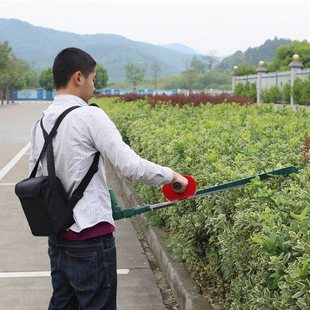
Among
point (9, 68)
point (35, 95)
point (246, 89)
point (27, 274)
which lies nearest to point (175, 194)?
point (27, 274)

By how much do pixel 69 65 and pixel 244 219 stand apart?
1.11 meters

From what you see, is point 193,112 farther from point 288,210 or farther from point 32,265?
point 288,210

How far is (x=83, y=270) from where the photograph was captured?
2621 millimetres

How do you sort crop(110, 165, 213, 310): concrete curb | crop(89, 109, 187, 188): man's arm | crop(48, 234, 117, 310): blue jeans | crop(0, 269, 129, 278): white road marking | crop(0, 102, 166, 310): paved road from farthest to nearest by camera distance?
crop(0, 269, 129, 278): white road marking
crop(0, 102, 166, 310): paved road
crop(110, 165, 213, 310): concrete curb
crop(48, 234, 117, 310): blue jeans
crop(89, 109, 187, 188): man's arm

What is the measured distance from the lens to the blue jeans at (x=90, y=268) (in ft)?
8.57

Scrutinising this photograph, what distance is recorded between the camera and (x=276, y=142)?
4.56 meters

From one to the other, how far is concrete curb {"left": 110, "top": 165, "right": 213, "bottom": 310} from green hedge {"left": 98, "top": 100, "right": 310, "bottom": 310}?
85mm

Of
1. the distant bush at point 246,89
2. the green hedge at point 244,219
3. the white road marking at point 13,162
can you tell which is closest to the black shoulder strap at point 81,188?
the green hedge at point 244,219

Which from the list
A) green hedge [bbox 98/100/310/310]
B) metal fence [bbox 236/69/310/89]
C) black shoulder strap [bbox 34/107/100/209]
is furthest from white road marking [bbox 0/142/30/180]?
metal fence [bbox 236/69/310/89]

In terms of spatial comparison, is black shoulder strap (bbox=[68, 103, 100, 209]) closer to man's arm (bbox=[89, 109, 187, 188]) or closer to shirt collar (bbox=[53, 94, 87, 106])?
man's arm (bbox=[89, 109, 187, 188])

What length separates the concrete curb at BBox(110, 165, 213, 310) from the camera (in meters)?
3.59

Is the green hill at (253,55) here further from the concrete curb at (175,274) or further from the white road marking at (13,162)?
the concrete curb at (175,274)

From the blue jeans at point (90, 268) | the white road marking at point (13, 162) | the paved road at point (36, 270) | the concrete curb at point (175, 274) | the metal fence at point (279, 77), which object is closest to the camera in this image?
the blue jeans at point (90, 268)

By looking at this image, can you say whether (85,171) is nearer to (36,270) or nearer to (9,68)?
(36,270)
